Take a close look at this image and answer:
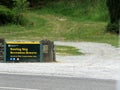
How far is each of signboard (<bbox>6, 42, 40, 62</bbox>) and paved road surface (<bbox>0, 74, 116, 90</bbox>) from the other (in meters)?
5.42

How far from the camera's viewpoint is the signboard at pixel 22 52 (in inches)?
791

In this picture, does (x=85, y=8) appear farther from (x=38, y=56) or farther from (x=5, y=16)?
(x=38, y=56)

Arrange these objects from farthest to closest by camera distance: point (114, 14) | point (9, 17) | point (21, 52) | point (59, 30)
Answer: point (9, 17)
point (59, 30)
point (114, 14)
point (21, 52)

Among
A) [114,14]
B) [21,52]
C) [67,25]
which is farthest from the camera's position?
[67,25]

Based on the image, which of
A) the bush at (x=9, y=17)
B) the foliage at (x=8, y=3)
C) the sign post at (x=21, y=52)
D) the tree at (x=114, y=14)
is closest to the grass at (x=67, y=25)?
the tree at (x=114, y=14)

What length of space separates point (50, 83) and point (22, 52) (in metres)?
7.43

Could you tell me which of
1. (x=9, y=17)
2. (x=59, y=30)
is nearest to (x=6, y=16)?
(x=9, y=17)

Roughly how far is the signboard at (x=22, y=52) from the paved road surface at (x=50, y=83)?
17.8 ft

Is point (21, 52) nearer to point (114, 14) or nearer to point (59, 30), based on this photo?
point (114, 14)

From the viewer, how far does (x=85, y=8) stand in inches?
2028

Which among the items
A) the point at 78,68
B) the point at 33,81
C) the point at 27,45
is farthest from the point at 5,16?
the point at 33,81

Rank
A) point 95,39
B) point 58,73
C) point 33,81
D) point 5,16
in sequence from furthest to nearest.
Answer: point 5,16, point 95,39, point 58,73, point 33,81

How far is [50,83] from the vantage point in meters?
13.0

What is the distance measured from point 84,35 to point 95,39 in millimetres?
2555
